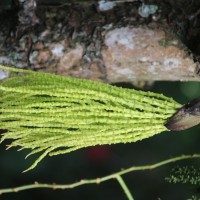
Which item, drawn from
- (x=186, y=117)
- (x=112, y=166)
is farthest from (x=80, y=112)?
(x=112, y=166)

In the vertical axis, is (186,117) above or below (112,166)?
above

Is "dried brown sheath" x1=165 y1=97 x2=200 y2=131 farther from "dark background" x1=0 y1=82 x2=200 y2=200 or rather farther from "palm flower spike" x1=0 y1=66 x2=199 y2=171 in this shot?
"dark background" x1=0 y1=82 x2=200 y2=200

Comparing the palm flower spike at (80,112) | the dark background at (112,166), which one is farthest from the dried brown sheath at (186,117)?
the dark background at (112,166)

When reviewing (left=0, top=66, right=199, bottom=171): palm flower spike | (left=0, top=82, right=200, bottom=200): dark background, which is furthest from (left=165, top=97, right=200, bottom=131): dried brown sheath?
(left=0, top=82, right=200, bottom=200): dark background

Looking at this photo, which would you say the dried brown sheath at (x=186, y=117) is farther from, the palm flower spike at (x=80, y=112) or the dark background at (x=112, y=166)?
the dark background at (x=112, y=166)

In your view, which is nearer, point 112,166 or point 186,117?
point 186,117

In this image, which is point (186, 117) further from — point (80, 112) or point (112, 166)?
point (112, 166)
